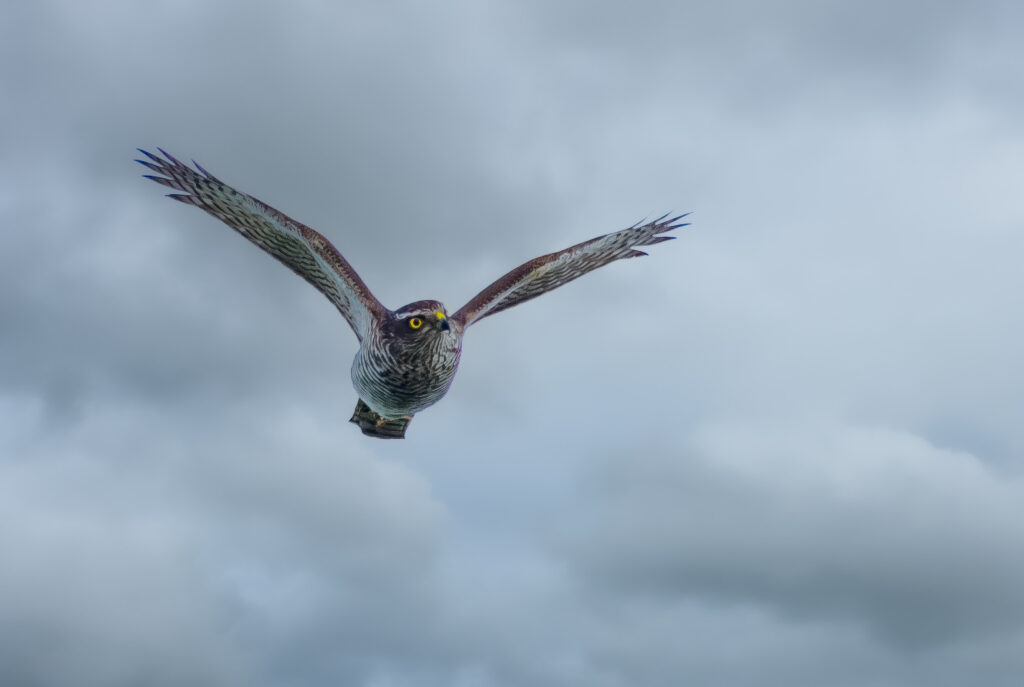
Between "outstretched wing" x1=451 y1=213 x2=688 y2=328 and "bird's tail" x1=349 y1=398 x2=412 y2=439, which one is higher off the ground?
"outstretched wing" x1=451 y1=213 x2=688 y2=328

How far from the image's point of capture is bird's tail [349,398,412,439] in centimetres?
1892

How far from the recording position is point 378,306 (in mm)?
16516

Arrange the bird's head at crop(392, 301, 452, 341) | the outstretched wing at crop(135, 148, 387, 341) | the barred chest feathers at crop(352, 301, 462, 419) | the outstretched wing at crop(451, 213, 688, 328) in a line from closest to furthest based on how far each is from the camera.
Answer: the bird's head at crop(392, 301, 452, 341) → the barred chest feathers at crop(352, 301, 462, 419) → the outstretched wing at crop(135, 148, 387, 341) → the outstretched wing at crop(451, 213, 688, 328)

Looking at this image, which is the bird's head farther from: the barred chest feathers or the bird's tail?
the bird's tail

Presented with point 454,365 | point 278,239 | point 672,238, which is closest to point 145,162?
point 278,239

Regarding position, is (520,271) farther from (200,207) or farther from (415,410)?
(200,207)

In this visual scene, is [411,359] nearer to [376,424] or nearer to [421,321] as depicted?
[421,321]

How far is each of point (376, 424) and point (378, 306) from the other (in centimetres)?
338

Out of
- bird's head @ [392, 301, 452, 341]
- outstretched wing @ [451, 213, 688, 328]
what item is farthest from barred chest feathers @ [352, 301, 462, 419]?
outstretched wing @ [451, 213, 688, 328]

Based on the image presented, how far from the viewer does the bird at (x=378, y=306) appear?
50.9 ft

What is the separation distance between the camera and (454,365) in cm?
1641

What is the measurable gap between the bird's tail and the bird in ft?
0.06

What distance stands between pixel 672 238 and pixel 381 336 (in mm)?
8463

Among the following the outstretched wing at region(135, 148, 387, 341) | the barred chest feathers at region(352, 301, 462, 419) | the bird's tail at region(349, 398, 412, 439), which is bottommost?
the barred chest feathers at region(352, 301, 462, 419)
